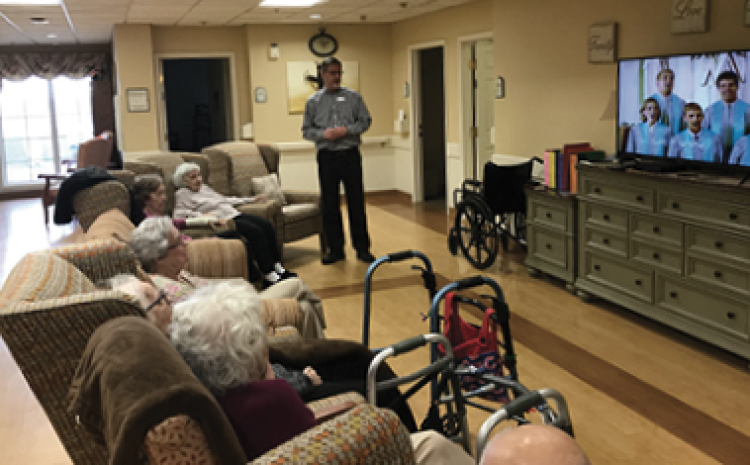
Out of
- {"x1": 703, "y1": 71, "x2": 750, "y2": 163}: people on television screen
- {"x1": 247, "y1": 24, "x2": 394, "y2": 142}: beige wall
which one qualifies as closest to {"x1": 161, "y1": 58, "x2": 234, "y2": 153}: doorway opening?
{"x1": 247, "y1": 24, "x2": 394, "y2": 142}: beige wall

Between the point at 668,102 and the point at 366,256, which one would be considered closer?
the point at 668,102

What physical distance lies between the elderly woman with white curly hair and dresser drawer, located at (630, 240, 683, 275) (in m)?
2.37

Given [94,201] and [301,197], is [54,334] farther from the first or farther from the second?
[301,197]

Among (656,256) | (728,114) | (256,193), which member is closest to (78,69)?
(256,193)

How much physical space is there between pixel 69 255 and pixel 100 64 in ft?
35.9

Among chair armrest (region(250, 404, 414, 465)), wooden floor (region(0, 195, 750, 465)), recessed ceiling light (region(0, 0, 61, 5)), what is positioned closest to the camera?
chair armrest (region(250, 404, 414, 465))

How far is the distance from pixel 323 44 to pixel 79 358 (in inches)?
335

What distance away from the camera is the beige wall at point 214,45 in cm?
962

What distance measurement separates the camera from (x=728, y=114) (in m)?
4.14

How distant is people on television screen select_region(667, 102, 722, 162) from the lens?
4.26 metres

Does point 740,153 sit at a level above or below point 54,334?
above

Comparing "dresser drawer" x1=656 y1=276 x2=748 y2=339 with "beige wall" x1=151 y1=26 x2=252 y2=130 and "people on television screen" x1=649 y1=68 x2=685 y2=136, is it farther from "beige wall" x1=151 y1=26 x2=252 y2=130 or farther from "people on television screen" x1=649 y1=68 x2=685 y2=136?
"beige wall" x1=151 y1=26 x2=252 y2=130

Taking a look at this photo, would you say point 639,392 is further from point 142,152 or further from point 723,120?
point 142,152

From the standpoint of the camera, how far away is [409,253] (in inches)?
124
